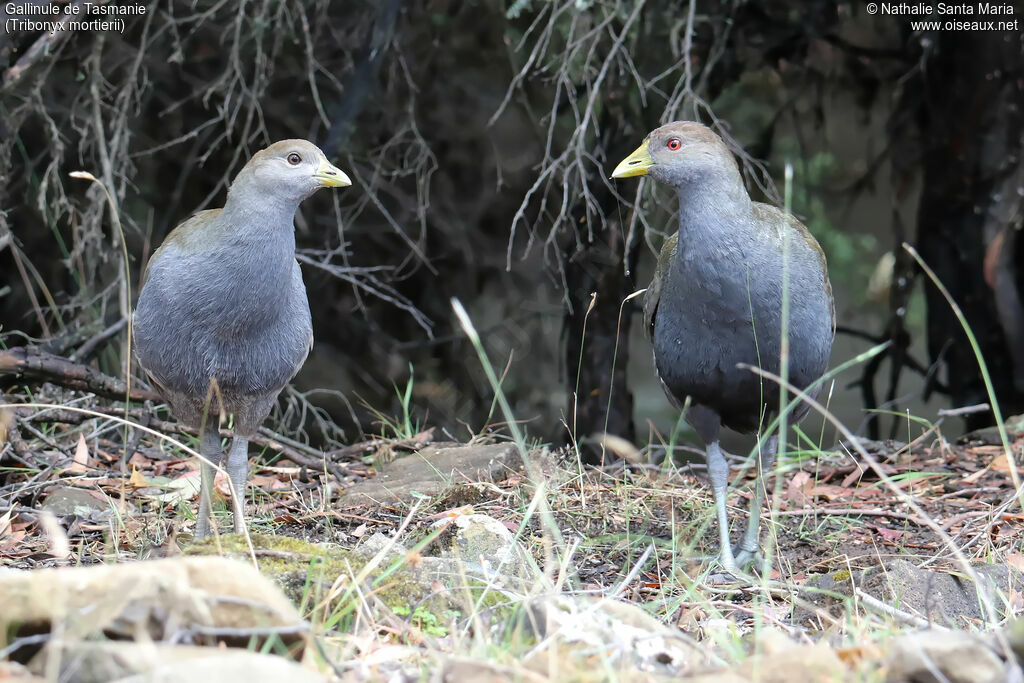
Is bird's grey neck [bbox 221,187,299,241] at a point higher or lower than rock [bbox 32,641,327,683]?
higher

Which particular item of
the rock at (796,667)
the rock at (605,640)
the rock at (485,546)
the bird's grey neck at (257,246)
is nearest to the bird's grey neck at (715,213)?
the rock at (485,546)

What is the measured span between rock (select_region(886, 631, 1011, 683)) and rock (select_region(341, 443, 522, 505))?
2.47 m

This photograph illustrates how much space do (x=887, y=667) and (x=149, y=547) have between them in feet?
8.34

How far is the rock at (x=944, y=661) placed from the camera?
204 cm

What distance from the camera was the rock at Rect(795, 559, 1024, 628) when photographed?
10.9 feet

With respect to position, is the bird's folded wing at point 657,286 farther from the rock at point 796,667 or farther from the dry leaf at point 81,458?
the dry leaf at point 81,458

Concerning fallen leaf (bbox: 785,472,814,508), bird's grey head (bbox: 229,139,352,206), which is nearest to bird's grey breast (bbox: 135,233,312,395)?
bird's grey head (bbox: 229,139,352,206)

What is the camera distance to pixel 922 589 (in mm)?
3414

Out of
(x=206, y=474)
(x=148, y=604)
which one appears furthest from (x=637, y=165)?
(x=148, y=604)

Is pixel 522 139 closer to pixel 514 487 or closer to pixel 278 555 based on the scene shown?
pixel 514 487

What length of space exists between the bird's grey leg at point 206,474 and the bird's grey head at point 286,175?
2.95 ft

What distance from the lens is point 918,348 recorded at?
35.3 ft

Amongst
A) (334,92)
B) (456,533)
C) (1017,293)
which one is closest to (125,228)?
(334,92)

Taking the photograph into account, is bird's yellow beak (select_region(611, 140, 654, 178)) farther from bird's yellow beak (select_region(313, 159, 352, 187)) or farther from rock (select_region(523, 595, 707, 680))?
rock (select_region(523, 595, 707, 680))
